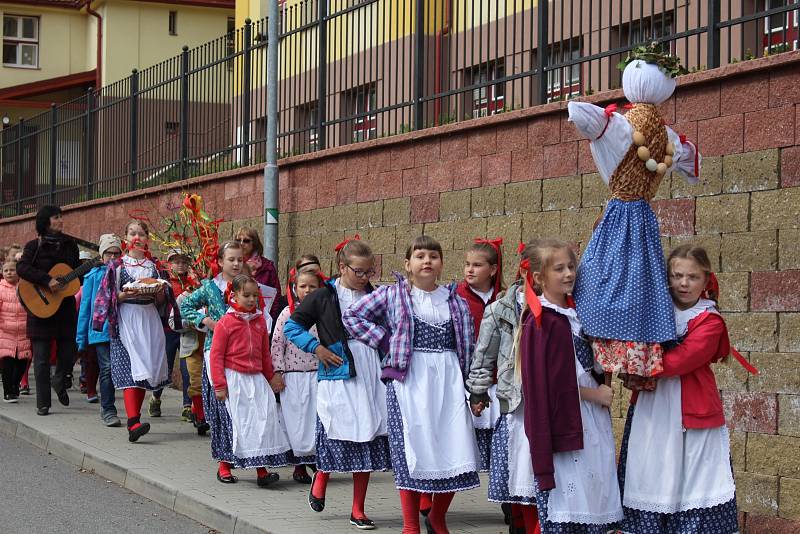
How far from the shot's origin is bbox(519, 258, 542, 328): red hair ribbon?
5652 millimetres

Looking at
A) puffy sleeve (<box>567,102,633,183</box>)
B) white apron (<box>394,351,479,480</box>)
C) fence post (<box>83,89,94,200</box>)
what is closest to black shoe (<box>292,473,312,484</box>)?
white apron (<box>394,351,479,480</box>)

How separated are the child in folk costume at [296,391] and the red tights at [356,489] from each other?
1.19 m

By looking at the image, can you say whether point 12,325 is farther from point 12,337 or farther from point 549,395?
point 549,395

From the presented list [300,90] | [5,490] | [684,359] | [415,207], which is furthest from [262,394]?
[300,90]

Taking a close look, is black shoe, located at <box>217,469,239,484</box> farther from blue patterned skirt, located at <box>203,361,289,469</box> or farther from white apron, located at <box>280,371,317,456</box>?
white apron, located at <box>280,371,317,456</box>

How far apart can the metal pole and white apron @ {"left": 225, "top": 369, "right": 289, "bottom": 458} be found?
4335 millimetres

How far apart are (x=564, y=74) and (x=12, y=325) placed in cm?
752

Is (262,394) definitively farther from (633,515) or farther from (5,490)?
(633,515)

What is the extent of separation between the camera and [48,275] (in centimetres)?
1304

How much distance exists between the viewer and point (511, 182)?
959 centimetres

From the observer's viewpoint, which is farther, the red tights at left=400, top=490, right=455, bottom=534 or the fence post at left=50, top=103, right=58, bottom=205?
the fence post at left=50, top=103, right=58, bottom=205

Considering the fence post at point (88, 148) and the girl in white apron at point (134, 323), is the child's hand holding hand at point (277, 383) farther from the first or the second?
the fence post at point (88, 148)

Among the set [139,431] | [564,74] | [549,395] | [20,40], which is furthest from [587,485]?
[20,40]

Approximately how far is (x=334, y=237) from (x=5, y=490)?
4.46 meters
